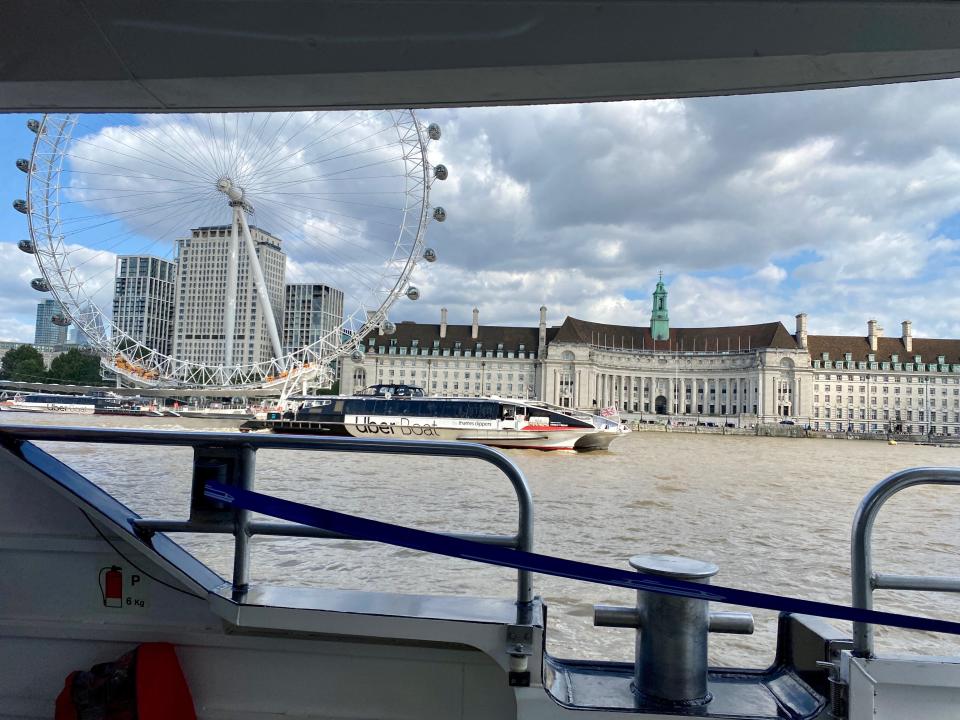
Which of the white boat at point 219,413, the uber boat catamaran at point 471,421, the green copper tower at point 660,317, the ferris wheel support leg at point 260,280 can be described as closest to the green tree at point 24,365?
the white boat at point 219,413

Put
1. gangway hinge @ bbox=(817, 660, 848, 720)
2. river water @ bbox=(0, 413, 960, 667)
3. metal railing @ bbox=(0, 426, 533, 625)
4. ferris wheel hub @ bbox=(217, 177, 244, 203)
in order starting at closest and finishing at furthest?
1. gangway hinge @ bbox=(817, 660, 848, 720)
2. metal railing @ bbox=(0, 426, 533, 625)
3. river water @ bbox=(0, 413, 960, 667)
4. ferris wheel hub @ bbox=(217, 177, 244, 203)

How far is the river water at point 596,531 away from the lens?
6703mm

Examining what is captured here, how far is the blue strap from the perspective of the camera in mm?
1901

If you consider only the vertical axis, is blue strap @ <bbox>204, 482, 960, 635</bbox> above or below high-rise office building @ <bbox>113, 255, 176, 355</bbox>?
below

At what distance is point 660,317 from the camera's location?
123062 mm

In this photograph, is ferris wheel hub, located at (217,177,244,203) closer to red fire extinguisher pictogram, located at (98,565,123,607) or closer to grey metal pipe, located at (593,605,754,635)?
red fire extinguisher pictogram, located at (98,565,123,607)

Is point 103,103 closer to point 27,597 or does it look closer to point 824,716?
point 27,597

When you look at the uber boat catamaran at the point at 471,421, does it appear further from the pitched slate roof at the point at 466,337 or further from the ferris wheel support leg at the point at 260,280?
the pitched slate roof at the point at 466,337

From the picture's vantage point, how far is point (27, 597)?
8.52 ft

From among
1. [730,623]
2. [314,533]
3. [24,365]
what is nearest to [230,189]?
[314,533]

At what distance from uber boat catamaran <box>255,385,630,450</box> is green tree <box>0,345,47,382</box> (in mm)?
37571

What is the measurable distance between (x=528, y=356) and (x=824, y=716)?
11209 centimetres

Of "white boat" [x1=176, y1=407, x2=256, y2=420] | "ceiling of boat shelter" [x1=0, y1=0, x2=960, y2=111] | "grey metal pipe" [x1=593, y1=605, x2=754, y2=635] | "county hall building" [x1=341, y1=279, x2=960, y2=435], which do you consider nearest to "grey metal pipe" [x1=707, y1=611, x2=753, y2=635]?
"grey metal pipe" [x1=593, y1=605, x2=754, y2=635]

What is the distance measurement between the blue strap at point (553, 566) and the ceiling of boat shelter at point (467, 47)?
5.02ft
